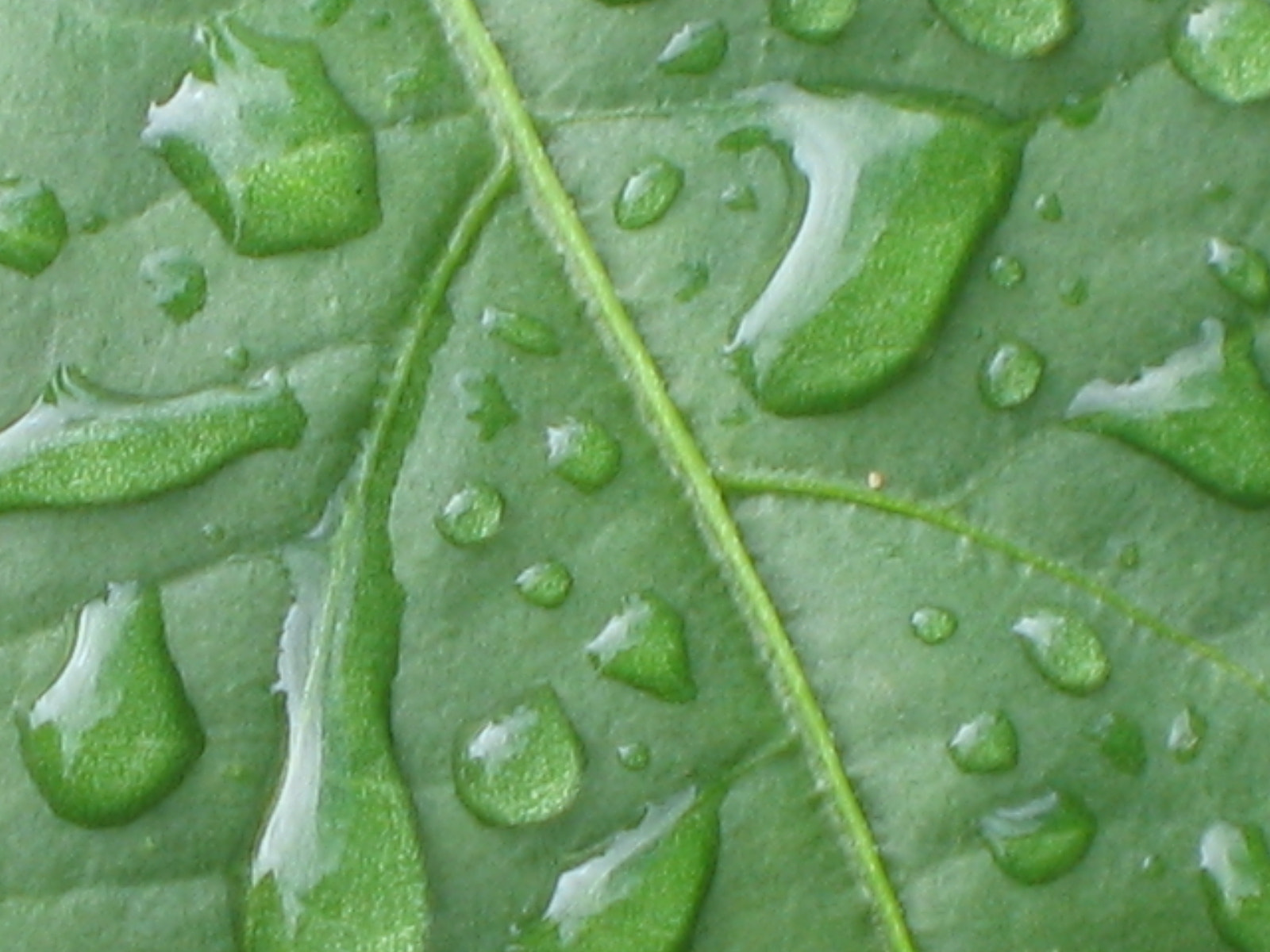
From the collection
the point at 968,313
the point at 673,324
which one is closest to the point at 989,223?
the point at 968,313

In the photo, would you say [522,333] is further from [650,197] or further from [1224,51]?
[1224,51]

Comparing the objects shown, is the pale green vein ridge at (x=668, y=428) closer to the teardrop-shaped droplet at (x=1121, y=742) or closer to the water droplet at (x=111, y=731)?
the teardrop-shaped droplet at (x=1121, y=742)

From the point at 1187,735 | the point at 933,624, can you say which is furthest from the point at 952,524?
the point at 1187,735

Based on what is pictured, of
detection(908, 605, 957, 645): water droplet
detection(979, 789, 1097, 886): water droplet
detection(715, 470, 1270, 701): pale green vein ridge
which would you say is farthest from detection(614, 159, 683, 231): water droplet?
detection(979, 789, 1097, 886): water droplet

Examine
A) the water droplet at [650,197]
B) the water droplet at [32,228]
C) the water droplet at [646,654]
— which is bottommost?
the water droplet at [646,654]

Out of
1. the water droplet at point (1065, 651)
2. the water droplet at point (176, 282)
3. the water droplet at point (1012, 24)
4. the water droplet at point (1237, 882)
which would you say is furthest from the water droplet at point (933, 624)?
the water droplet at point (176, 282)
